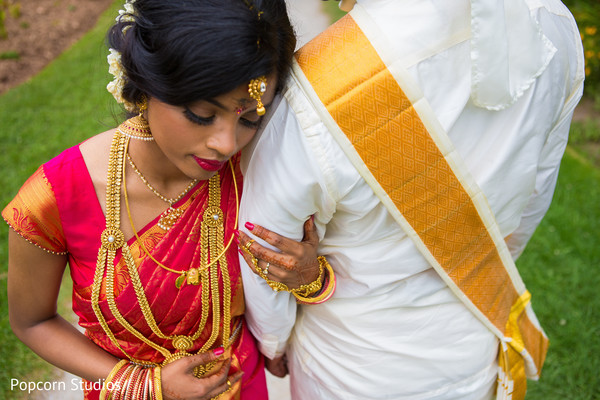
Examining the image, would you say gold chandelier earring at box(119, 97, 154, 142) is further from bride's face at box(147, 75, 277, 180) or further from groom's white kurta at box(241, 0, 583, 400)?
groom's white kurta at box(241, 0, 583, 400)

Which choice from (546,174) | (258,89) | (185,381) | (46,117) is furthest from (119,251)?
(46,117)

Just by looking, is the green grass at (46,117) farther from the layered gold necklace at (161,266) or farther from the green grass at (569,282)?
the green grass at (569,282)

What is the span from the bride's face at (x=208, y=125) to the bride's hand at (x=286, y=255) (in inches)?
8.6

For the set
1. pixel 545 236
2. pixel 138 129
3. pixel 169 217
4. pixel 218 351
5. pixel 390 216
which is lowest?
pixel 545 236

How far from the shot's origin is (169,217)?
1715 mm

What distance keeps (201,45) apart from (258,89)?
16 centimetres

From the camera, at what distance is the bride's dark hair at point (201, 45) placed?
124 cm

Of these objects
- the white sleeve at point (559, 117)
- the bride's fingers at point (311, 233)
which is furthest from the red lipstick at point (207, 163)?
the white sleeve at point (559, 117)

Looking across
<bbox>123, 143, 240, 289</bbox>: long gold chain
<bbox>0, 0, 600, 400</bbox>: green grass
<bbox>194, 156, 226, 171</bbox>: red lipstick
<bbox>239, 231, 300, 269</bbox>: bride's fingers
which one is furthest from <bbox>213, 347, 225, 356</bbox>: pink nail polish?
<bbox>0, 0, 600, 400</bbox>: green grass

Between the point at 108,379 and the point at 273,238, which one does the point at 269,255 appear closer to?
the point at 273,238

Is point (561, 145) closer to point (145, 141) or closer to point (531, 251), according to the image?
point (145, 141)

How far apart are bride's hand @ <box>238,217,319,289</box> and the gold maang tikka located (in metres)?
0.31

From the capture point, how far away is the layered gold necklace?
1.65 metres

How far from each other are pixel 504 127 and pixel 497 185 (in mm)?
165
